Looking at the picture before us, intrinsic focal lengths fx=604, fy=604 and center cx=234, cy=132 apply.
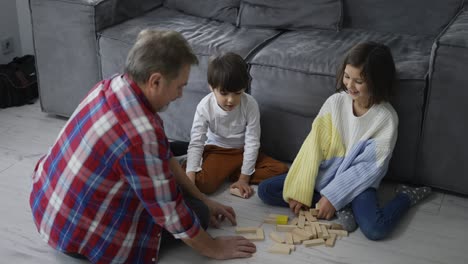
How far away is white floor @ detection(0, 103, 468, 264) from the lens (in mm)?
2047

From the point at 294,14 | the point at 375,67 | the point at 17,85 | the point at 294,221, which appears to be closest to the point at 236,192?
the point at 294,221

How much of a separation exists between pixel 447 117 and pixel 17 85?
2.18 meters

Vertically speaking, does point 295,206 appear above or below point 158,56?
below

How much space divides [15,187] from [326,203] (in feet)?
4.14

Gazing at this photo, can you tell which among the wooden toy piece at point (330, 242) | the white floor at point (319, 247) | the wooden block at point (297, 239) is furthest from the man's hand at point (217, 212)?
the wooden toy piece at point (330, 242)

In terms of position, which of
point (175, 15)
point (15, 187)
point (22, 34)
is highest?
point (175, 15)

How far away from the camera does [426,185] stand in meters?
2.44

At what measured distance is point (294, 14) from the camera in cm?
289

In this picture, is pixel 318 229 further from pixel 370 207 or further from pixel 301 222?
pixel 370 207

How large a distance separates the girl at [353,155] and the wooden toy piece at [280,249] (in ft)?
0.77

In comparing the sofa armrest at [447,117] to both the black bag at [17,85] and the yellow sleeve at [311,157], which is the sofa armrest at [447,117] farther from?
the black bag at [17,85]

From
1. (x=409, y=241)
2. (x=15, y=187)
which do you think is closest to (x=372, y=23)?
(x=409, y=241)

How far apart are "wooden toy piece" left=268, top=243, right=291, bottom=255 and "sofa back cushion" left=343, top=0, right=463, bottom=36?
1273 millimetres

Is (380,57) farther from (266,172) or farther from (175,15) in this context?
(175,15)
